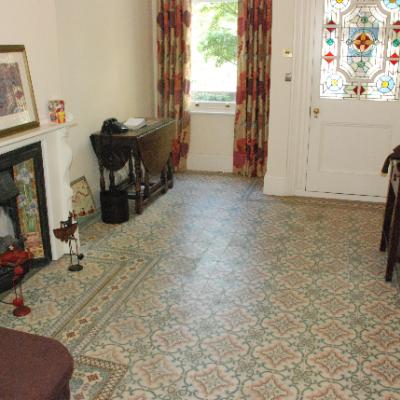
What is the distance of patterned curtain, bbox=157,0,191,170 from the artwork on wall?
5.26ft

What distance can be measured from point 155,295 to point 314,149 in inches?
95.6

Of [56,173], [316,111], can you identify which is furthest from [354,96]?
[56,173]

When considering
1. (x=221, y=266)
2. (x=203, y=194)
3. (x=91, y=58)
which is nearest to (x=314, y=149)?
(x=203, y=194)

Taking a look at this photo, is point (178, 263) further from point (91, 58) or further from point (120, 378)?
point (91, 58)

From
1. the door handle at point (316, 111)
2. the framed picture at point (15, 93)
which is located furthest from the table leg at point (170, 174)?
the framed picture at point (15, 93)

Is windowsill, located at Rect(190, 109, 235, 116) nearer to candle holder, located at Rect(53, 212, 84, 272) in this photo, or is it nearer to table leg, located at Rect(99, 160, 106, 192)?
table leg, located at Rect(99, 160, 106, 192)

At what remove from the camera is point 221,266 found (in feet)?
10.9

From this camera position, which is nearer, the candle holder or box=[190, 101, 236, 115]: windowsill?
the candle holder

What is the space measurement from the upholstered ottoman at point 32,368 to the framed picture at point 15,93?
1.39 metres

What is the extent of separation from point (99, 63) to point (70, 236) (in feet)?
5.59

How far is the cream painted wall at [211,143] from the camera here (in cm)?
552

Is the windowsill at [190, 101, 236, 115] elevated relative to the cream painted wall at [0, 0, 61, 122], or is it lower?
lower

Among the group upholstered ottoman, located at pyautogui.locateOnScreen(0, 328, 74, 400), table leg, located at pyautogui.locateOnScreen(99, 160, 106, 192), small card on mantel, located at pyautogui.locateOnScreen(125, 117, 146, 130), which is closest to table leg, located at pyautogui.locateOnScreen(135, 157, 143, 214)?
table leg, located at pyautogui.locateOnScreen(99, 160, 106, 192)

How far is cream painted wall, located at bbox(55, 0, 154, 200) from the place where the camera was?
384cm
